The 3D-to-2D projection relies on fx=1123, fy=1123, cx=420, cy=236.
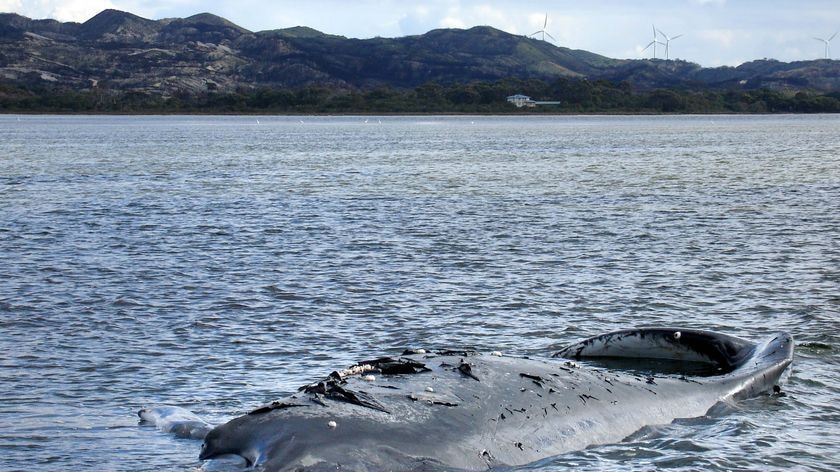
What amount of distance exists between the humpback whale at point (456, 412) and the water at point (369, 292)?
28 centimetres

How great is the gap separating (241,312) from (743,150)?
8326cm

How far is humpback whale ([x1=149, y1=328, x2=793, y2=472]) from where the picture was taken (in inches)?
356

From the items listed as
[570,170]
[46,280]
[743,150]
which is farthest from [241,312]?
[743,150]

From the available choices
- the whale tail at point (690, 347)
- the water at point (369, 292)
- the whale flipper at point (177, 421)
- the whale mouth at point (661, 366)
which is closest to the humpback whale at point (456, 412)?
the water at point (369, 292)

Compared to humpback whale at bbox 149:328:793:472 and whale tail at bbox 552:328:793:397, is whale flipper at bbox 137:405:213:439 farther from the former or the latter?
whale tail at bbox 552:328:793:397

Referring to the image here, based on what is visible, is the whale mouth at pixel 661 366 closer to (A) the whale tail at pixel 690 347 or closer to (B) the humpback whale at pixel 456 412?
(A) the whale tail at pixel 690 347

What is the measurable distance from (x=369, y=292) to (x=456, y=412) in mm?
12578

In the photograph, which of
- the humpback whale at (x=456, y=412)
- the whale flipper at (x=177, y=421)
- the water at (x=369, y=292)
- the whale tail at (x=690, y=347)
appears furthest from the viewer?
the whale tail at (x=690, y=347)

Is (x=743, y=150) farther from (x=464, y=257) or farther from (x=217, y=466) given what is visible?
(x=217, y=466)

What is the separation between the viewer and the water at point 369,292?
12.8 metres

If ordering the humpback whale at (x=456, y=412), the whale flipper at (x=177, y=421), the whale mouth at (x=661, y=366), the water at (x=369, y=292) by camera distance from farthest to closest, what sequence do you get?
the whale mouth at (x=661, y=366) < the water at (x=369, y=292) < the whale flipper at (x=177, y=421) < the humpback whale at (x=456, y=412)

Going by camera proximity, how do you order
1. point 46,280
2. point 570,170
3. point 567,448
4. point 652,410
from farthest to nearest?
1. point 570,170
2. point 46,280
3. point 652,410
4. point 567,448

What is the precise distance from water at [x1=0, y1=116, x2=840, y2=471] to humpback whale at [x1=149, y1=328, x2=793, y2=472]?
28 centimetres

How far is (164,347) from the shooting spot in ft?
56.9
